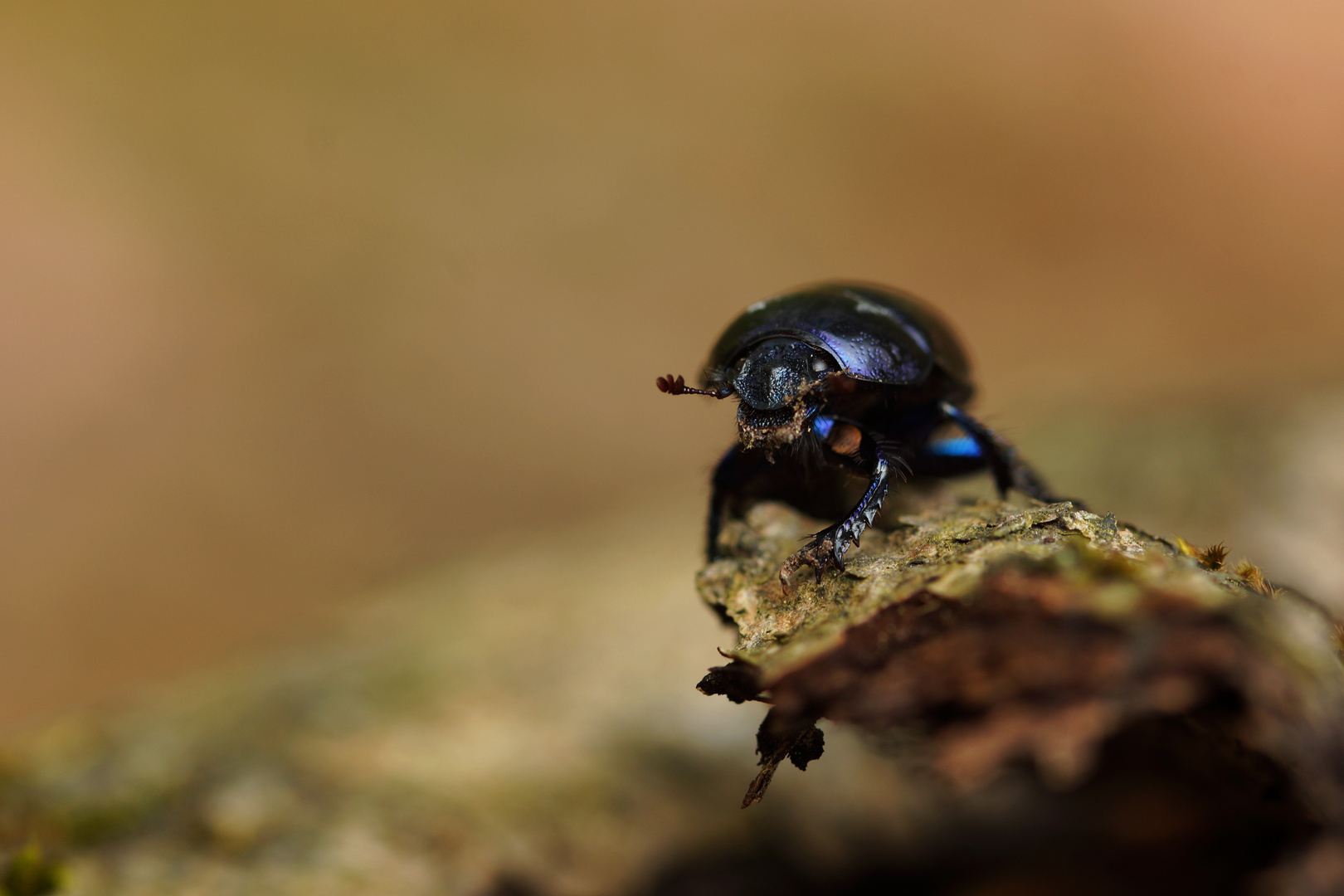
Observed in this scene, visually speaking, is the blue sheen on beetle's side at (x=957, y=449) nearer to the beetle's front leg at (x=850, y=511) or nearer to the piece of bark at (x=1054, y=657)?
the beetle's front leg at (x=850, y=511)

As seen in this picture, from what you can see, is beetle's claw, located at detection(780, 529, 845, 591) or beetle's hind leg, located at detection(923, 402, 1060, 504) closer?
beetle's claw, located at detection(780, 529, 845, 591)

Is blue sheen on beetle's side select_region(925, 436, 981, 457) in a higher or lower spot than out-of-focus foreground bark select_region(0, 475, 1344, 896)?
higher

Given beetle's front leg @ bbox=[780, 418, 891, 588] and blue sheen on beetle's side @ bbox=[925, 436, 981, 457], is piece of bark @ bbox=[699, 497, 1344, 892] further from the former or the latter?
blue sheen on beetle's side @ bbox=[925, 436, 981, 457]

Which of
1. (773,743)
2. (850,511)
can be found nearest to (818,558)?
(850,511)

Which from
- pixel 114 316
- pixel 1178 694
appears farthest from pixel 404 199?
pixel 1178 694

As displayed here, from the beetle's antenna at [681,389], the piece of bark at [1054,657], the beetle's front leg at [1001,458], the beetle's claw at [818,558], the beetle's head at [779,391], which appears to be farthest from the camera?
the beetle's front leg at [1001,458]

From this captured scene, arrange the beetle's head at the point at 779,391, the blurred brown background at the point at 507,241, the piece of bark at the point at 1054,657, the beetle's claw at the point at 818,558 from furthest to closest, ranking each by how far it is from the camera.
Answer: the blurred brown background at the point at 507,241 < the beetle's head at the point at 779,391 < the beetle's claw at the point at 818,558 < the piece of bark at the point at 1054,657

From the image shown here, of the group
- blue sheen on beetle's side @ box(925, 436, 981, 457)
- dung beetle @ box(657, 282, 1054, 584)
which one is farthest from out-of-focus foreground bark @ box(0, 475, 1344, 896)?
blue sheen on beetle's side @ box(925, 436, 981, 457)

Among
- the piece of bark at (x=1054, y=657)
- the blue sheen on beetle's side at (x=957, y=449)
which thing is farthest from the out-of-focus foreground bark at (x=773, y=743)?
the blue sheen on beetle's side at (x=957, y=449)
